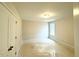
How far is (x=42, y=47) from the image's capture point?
8.38 ft

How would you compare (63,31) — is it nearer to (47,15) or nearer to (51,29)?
(51,29)

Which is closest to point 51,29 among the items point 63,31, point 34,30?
point 63,31

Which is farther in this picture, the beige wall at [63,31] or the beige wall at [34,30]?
the beige wall at [34,30]

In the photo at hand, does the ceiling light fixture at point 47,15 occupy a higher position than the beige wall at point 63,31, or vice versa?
the ceiling light fixture at point 47,15

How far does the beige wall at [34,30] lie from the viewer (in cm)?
234

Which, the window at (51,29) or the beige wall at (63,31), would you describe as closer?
the beige wall at (63,31)

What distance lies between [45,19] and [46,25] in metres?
0.14

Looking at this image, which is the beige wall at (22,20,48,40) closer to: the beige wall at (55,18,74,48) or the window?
the window

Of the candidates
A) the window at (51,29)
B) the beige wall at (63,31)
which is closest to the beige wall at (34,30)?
the window at (51,29)

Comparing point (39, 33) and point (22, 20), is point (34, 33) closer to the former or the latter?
point (39, 33)

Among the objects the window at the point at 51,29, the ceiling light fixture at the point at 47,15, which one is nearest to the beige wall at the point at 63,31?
the window at the point at 51,29

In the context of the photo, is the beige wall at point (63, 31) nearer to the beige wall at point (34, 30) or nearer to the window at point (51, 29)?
the window at point (51, 29)

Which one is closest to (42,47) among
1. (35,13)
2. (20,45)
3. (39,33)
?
(39,33)

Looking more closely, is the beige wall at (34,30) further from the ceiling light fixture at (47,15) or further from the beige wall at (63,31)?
the beige wall at (63,31)
